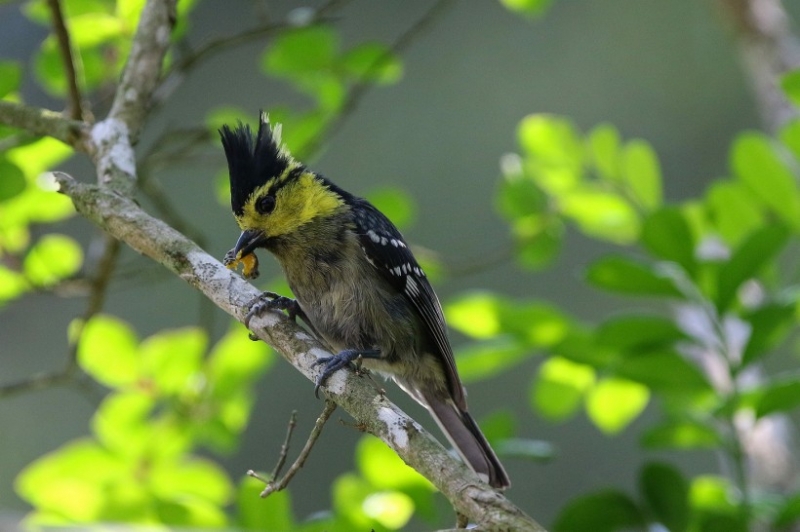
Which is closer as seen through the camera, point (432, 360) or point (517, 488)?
point (432, 360)

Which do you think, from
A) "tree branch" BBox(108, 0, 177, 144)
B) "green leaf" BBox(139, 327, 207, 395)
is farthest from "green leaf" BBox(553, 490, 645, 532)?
"tree branch" BBox(108, 0, 177, 144)

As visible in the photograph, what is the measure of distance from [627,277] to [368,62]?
3.92ft

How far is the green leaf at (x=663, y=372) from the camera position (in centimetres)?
227

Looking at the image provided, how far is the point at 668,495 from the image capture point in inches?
92.5

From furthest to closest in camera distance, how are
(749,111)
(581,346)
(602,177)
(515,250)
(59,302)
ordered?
(749,111), (59,302), (515,250), (602,177), (581,346)

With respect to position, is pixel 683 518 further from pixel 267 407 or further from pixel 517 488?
pixel 267 407

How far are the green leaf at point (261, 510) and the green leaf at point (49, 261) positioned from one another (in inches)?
43.9

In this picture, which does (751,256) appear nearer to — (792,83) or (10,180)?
(792,83)

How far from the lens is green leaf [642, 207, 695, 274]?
233cm

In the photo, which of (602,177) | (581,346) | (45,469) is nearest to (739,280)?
(581,346)

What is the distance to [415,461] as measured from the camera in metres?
1.63

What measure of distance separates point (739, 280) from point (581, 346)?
43 centimetres

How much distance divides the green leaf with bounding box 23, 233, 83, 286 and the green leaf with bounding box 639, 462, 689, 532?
188 centimetres

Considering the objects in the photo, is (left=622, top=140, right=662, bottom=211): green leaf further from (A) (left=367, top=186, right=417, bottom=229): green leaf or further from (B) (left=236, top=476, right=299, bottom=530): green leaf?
(B) (left=236, top=476, right=299, bottom=530): green leaf
